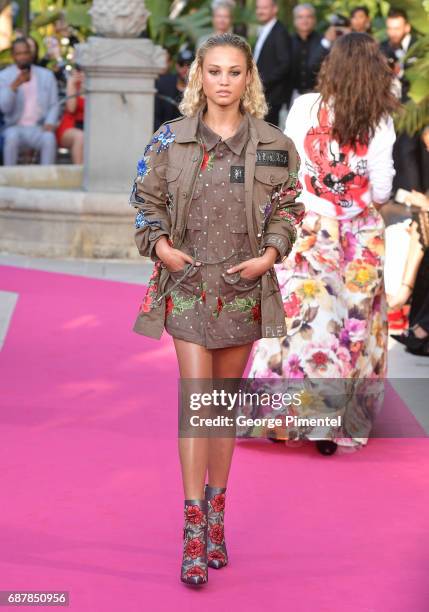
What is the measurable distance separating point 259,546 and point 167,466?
1233mm

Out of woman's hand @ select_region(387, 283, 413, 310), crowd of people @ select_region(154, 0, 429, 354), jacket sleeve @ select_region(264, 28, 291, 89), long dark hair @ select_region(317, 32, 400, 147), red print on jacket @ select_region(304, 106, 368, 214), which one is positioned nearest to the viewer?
long dark hair @ select_region(317, 32, 400, 147)

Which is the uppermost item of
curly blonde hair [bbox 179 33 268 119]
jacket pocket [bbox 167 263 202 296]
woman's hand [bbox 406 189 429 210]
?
curly blonde hair [bbox 179 33 268 119]

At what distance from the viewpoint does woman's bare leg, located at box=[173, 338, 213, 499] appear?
549 centimetres

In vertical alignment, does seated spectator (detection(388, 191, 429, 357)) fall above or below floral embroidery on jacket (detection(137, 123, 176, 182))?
below

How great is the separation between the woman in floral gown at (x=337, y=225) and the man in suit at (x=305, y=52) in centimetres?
998

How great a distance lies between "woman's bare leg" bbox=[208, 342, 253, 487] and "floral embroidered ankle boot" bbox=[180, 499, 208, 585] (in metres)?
0.23

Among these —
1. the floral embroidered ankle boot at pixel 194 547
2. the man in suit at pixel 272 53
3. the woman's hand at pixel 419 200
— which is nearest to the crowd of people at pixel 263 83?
the man in suit at pixel 272 53

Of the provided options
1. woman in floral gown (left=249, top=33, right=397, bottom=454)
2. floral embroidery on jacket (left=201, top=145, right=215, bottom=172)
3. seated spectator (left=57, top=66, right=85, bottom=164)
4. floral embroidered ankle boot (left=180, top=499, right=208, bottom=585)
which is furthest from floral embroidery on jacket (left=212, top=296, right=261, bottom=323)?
seated spectator (left=57, top=66, right=85, bottom=164)

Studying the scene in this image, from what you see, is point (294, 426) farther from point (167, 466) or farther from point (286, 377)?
point (167, 466)

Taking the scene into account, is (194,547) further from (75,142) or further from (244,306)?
(75,142)

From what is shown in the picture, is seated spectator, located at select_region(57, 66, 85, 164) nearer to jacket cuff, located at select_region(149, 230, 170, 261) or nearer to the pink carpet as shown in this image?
the pink carpet

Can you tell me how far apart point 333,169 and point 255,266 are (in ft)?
7.21

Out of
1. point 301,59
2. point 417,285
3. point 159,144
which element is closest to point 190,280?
point 159,144

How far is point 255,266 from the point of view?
5.51 m
